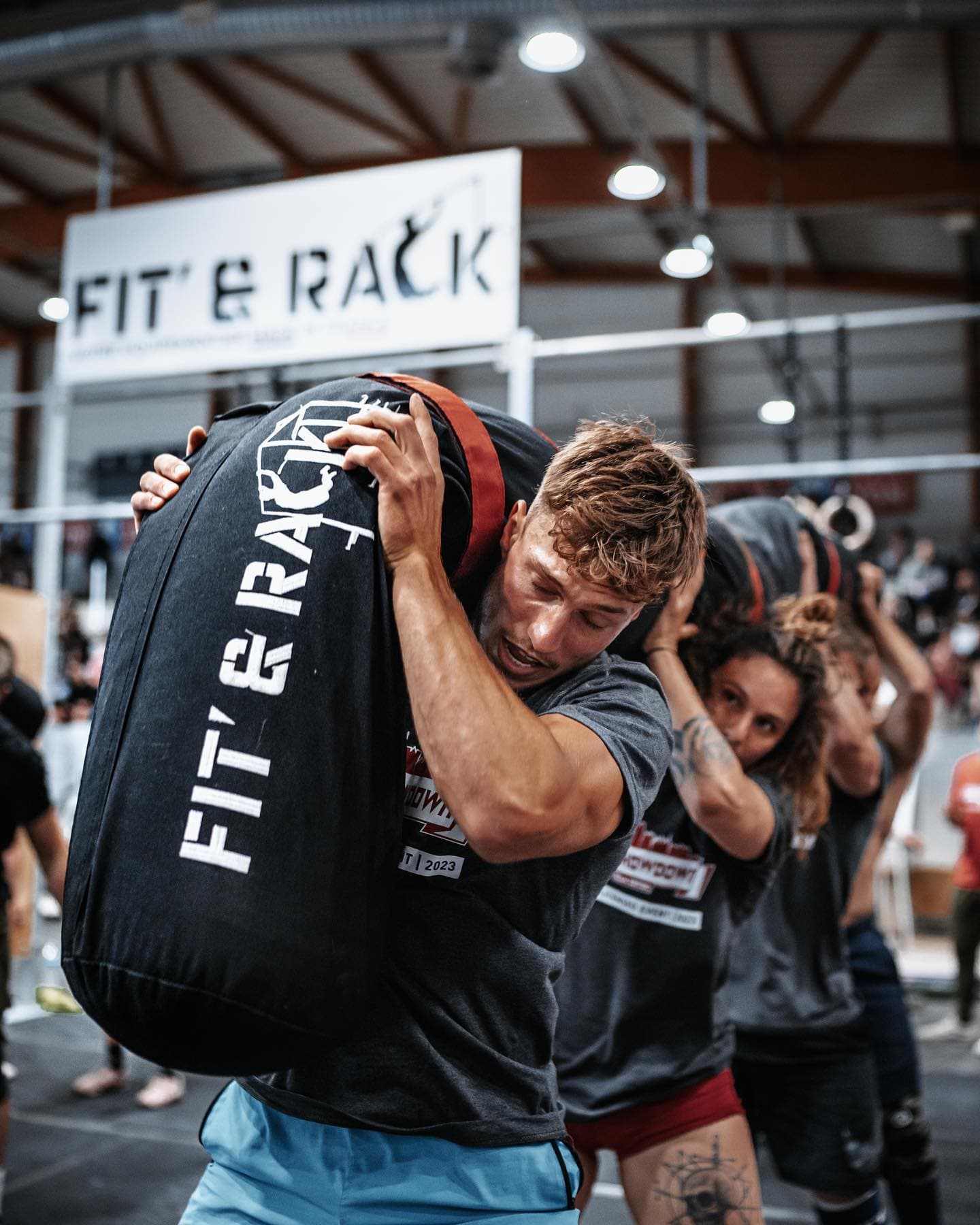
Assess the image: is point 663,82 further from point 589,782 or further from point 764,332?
point 589,782

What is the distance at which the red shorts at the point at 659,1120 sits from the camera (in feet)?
6.63

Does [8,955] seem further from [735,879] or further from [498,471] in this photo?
[498,471]

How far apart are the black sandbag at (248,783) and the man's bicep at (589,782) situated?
0.16 m

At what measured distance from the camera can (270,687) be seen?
3.54 ft

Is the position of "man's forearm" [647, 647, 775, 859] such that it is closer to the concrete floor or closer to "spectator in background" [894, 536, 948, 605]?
the concrete floor

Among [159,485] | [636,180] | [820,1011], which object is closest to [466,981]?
[159,485]

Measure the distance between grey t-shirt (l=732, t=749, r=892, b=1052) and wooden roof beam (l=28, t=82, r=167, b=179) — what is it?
31.5ft

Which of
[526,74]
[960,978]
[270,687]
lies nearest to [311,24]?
[526,74]

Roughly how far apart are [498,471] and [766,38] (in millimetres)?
8783

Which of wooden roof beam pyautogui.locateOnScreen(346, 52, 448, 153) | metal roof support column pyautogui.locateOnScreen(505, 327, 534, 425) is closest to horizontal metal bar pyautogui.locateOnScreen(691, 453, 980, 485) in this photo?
metal roof support column pyautogui.locateOnScreen(505, 327, 534, 425)

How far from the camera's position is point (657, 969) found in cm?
212

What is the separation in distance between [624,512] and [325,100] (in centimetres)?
980

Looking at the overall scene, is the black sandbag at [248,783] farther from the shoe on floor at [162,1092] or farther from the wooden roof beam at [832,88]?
the wooden roof beam at [832,88]

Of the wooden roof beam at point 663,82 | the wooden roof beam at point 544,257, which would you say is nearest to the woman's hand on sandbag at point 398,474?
the wooden roof beam at point 663,82
